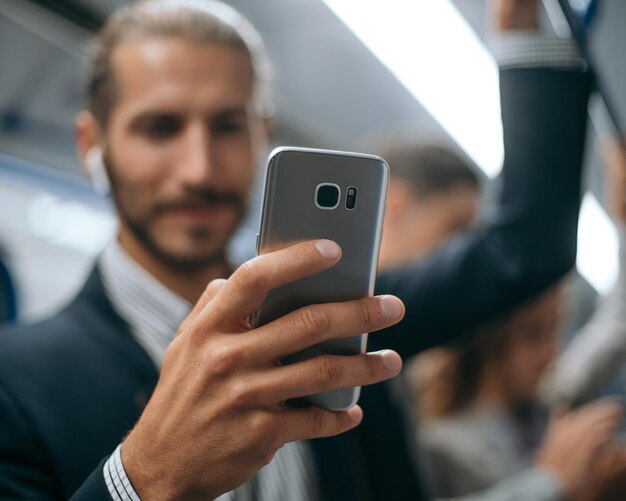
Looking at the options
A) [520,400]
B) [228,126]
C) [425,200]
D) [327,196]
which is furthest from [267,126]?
[520,400]

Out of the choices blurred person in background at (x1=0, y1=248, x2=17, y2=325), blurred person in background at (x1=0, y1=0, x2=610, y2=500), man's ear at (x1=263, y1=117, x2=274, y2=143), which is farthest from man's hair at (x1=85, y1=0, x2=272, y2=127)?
blurred person in background at (x1=0, y1=248, x2=17, y2=325)

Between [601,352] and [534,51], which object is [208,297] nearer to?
[534,51]

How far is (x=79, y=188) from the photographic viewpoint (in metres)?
2.46

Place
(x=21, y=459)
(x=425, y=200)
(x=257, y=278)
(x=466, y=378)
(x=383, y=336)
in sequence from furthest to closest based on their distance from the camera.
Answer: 1. (x=466, y=378)
2. (x=425, y=200)
3. (x=383, y=336)
4. (x=21, y=459)
5. (x=257, y=278)

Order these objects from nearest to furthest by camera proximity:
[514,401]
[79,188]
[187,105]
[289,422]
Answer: [289,422] → [187,105] → [514,401] → [79,188]

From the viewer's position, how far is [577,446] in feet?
3.71

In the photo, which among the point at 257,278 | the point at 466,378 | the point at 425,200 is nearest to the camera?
the point at 257,278

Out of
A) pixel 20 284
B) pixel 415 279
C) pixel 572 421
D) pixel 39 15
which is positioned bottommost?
pixel 20 284

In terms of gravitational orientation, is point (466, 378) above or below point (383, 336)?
below

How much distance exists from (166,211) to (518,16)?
407mm

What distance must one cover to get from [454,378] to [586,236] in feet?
11.4

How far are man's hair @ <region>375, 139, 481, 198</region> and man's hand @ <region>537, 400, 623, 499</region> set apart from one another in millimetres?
562

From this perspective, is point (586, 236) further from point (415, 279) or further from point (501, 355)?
point (415, 279)

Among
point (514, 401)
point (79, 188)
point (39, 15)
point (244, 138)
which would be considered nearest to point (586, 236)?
point (514, 401)
